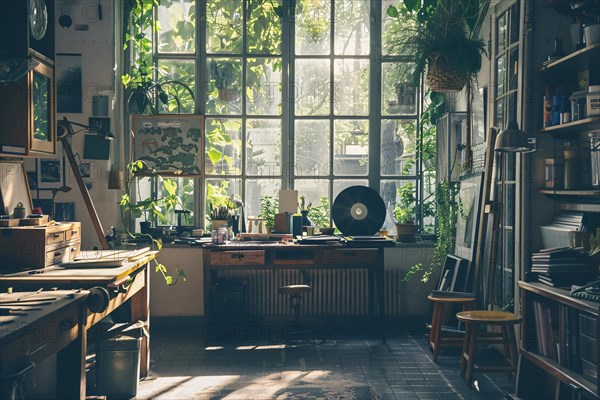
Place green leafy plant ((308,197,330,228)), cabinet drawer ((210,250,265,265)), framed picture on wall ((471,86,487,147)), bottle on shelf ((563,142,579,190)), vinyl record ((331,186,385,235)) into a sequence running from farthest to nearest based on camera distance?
green leafy plant ((308,197,330,228)), vinyl record ((331,186,385,235)), cabinet drawer ((210,250,265,265)), framed picture on wall ((471,86,487,147)), bottle on shelf ((563,142,579,190))

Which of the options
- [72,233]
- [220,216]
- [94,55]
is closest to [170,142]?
[220,216]

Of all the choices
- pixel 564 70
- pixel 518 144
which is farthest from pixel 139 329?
pixel 564 70

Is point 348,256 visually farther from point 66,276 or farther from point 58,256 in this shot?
point 66,276

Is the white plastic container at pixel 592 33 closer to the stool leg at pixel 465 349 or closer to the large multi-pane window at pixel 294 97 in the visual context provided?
the stool leg at pixel 465 349

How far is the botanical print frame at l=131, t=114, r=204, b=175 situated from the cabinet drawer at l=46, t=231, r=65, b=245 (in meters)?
2.57

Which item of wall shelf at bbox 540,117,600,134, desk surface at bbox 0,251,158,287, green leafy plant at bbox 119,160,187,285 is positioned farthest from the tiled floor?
wall shelf at bbox 540,117,600,134

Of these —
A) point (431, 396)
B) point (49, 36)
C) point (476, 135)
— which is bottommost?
point (431, 396)

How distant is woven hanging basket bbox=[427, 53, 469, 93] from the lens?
5746 mm

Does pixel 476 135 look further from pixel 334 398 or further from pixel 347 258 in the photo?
pixel 334 398

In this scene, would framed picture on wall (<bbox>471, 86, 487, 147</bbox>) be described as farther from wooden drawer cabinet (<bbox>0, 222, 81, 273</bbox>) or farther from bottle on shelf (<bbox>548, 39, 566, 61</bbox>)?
wooden drawer cabinet (<bbox>0, 222, 81, 273</bbox>)

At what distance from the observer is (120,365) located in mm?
4500

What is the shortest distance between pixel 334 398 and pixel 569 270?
64.5 inches

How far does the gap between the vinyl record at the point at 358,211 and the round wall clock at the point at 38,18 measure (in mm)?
3119

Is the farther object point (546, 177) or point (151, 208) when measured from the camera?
point (151, 208)
